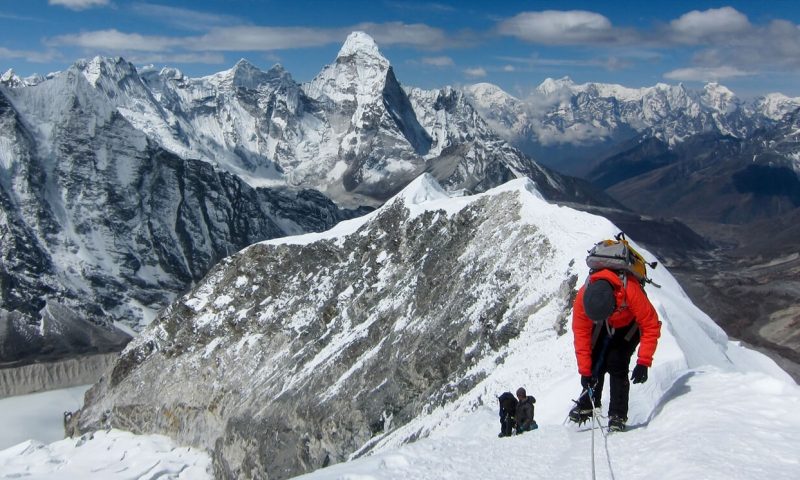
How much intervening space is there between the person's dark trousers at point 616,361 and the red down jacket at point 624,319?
36cm

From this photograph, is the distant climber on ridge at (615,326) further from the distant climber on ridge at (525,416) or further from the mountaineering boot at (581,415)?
the distant climber on ridge at (525,416)

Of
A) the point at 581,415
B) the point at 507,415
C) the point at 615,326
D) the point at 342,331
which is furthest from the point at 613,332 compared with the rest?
the point at 342,331

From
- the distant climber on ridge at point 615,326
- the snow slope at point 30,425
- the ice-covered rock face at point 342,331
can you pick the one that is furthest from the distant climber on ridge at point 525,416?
the snow slope at point 30,425

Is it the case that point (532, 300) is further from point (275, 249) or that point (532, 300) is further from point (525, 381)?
point (275, 249)

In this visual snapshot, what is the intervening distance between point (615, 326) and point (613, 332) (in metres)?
0.15

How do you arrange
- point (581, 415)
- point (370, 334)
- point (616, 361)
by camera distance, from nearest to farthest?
point (616, 361)
point (581, 415)
point (370, 334)

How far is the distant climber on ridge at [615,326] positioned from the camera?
57.6 feet

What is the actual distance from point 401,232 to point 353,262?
268 inches

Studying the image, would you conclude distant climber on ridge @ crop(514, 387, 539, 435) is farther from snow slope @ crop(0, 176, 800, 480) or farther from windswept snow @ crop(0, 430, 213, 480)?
windswept snow @ crop(0, 430, 213, 480)

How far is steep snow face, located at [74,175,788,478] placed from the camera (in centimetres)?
5972

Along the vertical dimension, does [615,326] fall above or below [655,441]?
above

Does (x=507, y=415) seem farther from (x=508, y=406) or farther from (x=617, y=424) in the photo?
(x=617, y=424)

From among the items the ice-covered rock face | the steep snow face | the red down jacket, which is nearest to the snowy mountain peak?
the steep snow face

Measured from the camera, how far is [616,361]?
18.7m
